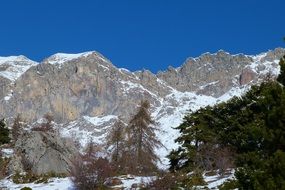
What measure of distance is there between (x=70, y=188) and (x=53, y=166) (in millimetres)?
12085

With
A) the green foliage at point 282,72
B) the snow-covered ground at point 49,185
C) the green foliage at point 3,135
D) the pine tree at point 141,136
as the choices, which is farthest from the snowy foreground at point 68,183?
the green foliage at point 3,135

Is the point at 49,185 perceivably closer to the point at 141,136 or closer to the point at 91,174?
the point at 91,174

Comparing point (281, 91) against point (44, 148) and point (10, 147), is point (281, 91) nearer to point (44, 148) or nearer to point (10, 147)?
point (44, 148)

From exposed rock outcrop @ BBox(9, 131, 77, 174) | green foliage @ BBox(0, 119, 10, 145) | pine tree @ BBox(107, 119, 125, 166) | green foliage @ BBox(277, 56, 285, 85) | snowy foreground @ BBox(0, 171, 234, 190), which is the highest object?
green foliage @ BBox(0, 119, 10, 145)

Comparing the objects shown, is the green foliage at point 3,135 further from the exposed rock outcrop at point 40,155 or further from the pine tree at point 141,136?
the pine tree at point 141,136

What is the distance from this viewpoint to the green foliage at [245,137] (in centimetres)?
1616

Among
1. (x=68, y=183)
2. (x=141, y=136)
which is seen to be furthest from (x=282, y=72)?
(x=141, y=136)

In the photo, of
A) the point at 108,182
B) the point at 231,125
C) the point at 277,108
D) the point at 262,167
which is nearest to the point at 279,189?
A: the point at 262,167

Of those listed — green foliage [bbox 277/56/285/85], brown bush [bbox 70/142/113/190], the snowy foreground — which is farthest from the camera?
brown bush [bbox 70/142/113/190]

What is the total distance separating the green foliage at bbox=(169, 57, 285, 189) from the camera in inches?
636

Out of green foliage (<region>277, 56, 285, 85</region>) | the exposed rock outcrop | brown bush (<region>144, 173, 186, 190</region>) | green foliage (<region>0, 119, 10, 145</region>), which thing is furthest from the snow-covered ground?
green foliage (<region>277, 56, 285, 85</region>)

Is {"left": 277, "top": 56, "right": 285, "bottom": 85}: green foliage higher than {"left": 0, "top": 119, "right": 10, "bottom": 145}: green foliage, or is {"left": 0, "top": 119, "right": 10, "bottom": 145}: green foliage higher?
{"left": 0, "top": 119, "right": 10, "bottom": 145}: green foliage

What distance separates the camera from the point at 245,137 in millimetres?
19141

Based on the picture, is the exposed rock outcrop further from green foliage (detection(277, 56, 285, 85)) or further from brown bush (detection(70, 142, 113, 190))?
green foliage (detection(277, 56, 285, 85))
